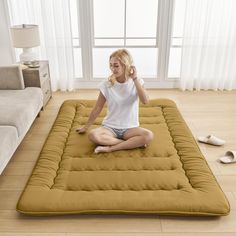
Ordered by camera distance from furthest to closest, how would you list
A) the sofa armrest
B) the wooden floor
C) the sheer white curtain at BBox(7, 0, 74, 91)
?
the sheer white curtain at BBox(7, 0, 74, 91)
the sofa armrest
the wooden floor

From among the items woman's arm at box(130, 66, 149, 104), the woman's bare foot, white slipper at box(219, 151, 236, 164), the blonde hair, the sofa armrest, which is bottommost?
white slipper at box(219, 151, 236, 164)

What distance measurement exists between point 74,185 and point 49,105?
5.80ft

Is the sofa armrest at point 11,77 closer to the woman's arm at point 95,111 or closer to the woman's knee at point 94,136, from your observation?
the woman's arm at point 95,111

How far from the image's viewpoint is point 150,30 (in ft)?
12.9

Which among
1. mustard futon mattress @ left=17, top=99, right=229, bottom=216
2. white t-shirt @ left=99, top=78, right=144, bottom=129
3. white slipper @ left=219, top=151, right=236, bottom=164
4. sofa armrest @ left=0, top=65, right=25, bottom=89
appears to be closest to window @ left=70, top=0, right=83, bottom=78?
sofa armrest @ left=0, top=65, right=25, bottom=89

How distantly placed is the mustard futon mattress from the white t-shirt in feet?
0.76

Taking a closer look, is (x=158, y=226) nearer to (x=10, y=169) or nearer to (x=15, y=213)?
(x=15, y=213)

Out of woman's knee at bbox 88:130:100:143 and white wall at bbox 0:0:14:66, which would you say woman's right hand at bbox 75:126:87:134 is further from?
white wall at bbox 0:0:14:66

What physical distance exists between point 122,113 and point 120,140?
212 mm

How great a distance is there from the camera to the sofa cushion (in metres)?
1.99

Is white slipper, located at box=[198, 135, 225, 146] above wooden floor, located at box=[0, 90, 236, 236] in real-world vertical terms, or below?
above

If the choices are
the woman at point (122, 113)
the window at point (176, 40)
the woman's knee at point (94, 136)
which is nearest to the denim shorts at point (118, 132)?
the woman at point (122, 113)

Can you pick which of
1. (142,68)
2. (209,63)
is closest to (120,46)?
(142,68)

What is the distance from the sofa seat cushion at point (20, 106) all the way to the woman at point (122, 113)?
0.59 metres
